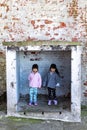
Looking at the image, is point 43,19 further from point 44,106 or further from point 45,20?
point 44,106

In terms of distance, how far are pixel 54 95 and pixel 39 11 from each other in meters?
2.39

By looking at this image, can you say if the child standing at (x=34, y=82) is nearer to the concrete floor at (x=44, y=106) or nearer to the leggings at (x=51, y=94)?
the concrete floor at (x=44, y=106)

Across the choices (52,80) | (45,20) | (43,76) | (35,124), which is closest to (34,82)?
(52,80)

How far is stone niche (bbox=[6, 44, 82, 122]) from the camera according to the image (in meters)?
7.92

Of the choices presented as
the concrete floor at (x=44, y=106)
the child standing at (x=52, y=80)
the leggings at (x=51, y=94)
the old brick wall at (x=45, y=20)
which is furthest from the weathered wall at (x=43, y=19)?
the concrete floor at (x=44, y=106)

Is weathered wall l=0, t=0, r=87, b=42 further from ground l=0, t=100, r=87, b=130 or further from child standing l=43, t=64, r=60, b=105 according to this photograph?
ground l=0, t=100, r=87, b=130

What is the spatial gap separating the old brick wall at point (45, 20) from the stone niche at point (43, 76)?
20.2 inches

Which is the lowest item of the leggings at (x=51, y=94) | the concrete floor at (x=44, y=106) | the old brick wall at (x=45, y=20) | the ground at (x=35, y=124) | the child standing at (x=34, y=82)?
the ground at (x=35, y=124)

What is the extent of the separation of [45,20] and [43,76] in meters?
1.58

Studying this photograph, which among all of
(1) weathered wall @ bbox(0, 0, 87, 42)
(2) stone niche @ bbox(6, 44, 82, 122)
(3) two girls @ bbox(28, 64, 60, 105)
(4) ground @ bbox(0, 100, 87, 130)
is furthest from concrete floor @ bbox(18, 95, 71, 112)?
(1) weathered wall @ bbox(0, 0, 87, 42)

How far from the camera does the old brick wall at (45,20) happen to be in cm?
886

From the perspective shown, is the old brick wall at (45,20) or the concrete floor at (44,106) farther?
the old brick wall at (45,20)

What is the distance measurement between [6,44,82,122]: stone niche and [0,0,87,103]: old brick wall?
1.69 feet

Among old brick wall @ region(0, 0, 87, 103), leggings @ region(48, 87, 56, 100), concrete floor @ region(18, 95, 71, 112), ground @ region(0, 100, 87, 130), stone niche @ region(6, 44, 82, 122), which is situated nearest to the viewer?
ground @ region(0, 100, 87, 130)
